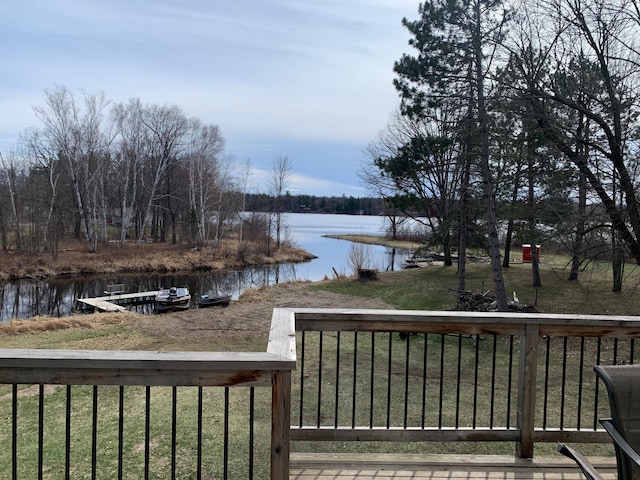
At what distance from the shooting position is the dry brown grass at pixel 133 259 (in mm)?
23922

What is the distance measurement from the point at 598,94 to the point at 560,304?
21.1 ft

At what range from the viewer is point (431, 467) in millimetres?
2494

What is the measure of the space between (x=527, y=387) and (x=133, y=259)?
90.4 ft

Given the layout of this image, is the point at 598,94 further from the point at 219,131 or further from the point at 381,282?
the point at 219,131

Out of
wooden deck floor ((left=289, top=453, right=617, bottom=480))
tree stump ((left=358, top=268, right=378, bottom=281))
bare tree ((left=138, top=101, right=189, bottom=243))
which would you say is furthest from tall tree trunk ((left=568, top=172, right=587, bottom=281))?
bare tree ((left=138, top=101, right=189, bottom=243))

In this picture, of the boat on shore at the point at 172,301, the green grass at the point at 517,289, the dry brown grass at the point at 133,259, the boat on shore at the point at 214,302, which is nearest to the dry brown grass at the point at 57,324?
the boat on shore at the point at 172,301

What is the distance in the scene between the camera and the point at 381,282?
18.4 m

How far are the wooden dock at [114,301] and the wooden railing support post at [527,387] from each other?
15.2m

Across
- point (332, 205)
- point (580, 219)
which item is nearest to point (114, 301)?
point (580, 219)

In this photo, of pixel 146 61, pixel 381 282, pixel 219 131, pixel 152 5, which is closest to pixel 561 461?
pixel 152 5

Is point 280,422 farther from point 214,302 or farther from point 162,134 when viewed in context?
point 162,134

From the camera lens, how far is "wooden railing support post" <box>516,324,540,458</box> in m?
2.54

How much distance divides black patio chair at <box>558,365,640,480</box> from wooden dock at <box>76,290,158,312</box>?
16.0m

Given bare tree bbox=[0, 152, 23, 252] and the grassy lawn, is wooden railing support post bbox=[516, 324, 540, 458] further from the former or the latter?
bare tree bbox=[0, 152, 23, 252]
